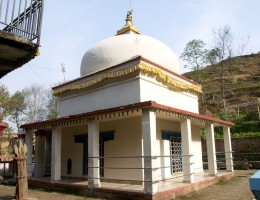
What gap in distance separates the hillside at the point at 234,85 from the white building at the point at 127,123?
23.0m

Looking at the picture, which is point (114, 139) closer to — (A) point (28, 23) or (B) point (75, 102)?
(B) point (75, 102)

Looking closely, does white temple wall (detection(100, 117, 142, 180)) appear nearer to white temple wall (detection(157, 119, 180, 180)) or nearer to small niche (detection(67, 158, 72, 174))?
white temple wall (detection(157, 119, 180, 180))

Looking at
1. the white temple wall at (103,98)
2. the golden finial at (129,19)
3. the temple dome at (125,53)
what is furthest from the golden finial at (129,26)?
the white temple wall at (103,98)

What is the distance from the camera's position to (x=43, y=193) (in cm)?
998

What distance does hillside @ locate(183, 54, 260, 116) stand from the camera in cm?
4241

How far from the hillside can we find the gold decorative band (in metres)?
22.4

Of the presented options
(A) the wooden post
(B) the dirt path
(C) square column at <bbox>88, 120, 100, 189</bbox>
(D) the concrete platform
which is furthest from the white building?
(A) the wooden post

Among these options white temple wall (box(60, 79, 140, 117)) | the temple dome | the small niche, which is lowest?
the small niche

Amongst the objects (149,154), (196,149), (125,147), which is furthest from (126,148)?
(196,149)

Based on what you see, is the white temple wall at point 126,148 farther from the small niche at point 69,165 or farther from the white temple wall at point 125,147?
the small niche at point 69,165

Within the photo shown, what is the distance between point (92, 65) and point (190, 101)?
16.4 feet

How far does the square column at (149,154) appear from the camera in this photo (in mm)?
7793

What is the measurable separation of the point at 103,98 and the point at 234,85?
1793 inches

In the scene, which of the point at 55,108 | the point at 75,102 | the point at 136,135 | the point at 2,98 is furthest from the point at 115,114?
the point at 55,108
